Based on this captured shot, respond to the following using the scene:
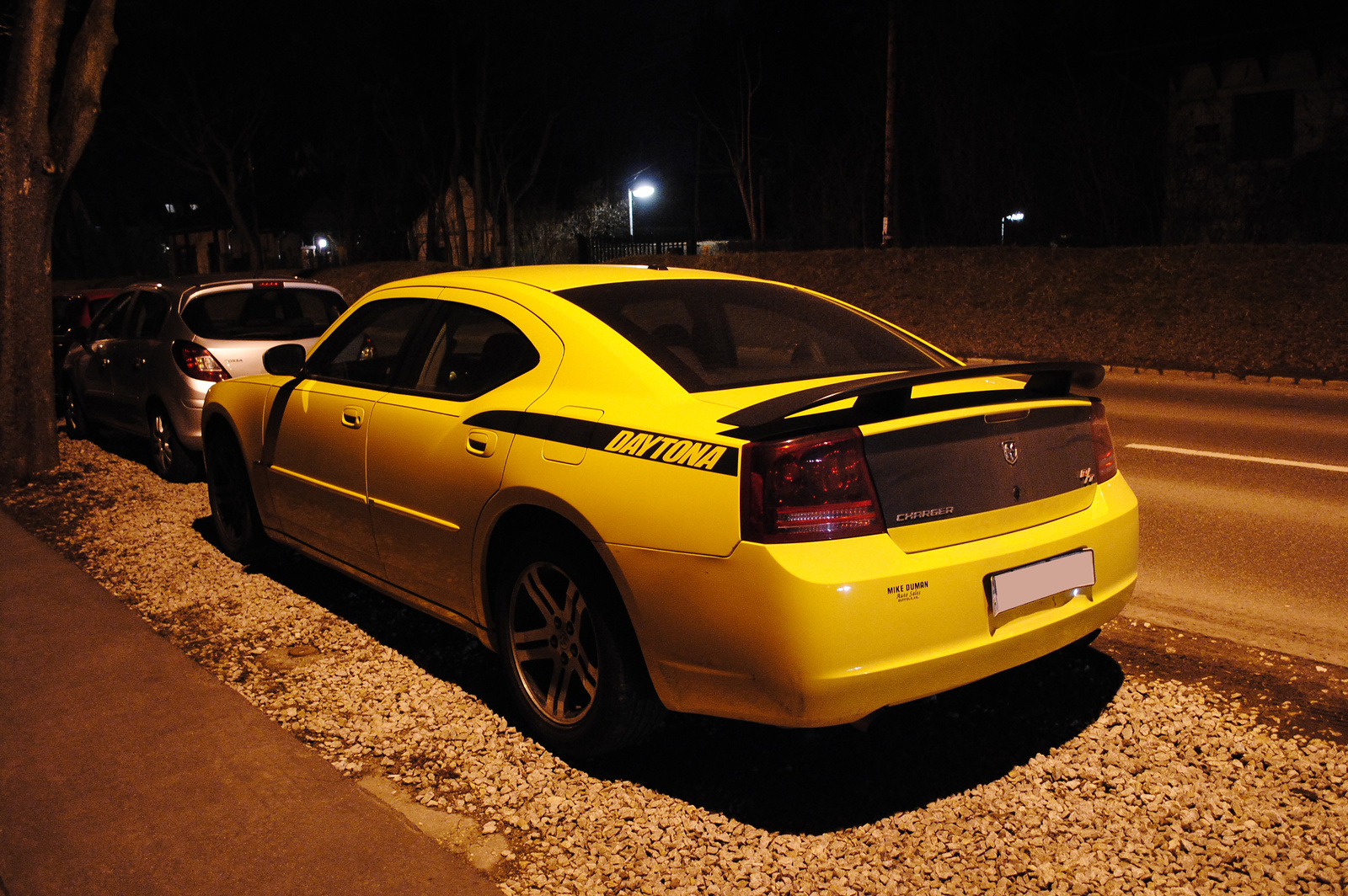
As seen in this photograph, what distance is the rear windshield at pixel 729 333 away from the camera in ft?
12.1

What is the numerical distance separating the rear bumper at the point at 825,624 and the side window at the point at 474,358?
1016mm

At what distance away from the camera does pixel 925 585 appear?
2.98m

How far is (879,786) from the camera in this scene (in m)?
3.35

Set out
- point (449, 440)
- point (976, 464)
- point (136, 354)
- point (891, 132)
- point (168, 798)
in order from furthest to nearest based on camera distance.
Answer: point (891, 132) < point (136, 354) < point (449, 440) < point (168, 798) < point (976, 464)

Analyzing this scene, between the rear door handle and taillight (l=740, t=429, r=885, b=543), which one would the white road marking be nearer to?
taillight (l=740, t=429, r=885, b=543)

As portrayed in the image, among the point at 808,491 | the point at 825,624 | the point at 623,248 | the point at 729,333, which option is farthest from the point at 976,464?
the point at 623,248

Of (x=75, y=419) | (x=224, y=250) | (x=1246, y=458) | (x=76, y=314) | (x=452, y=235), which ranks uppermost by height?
(x=452, y=235)

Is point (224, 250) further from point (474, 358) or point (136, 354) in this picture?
point (474, 358)

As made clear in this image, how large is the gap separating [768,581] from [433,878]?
48.2 inches

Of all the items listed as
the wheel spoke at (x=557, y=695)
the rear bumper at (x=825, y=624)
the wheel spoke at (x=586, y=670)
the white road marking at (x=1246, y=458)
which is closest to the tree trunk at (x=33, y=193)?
→ the wheel spoke at (x=557, y=695)

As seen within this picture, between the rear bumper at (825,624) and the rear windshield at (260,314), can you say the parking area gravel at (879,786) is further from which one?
the rear windshield at (260,314)

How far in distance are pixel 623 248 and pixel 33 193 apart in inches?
1491

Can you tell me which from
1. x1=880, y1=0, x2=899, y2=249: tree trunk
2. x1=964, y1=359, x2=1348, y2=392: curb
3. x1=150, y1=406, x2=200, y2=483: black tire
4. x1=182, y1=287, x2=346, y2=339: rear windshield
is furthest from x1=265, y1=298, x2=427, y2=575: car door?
x1=880, y1=0, x2=899, y2=249: tree trunk

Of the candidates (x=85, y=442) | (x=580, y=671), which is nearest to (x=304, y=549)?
(x=580, y=671)
